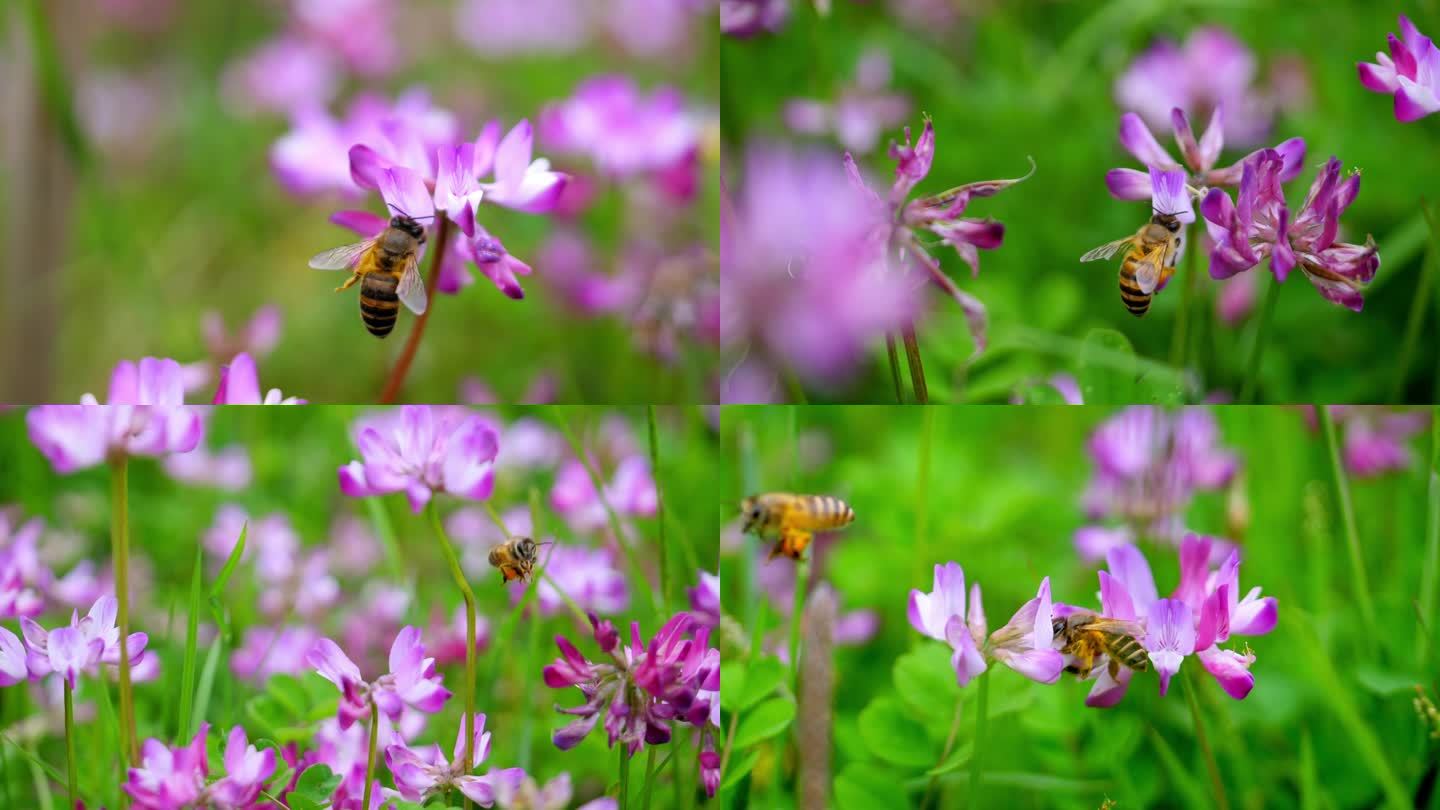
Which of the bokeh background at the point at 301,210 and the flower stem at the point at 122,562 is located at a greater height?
the bokeh background at the point at 301,210

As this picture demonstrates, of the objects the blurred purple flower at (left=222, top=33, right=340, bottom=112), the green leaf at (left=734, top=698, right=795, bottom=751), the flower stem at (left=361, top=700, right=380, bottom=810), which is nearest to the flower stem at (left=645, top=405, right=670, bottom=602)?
the green leaf at (left=734, top=698, right=795, bottom=751)

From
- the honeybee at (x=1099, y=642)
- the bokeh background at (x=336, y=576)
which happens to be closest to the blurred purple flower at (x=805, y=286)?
the bokeh background at (x=336, y=576)

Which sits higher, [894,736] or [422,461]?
[422,461]

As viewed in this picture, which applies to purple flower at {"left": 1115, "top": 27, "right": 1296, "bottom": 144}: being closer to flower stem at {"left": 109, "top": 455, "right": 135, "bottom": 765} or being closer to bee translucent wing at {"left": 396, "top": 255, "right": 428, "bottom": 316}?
bee translucent wing at {"left": 396, "top": 255, "right": 428, "bottom": 316}

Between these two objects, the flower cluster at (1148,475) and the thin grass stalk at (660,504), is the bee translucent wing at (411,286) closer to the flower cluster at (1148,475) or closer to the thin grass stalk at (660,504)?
the thin grass stalk at (660,504)

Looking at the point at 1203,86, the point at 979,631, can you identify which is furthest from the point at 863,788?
the point at 1203,86

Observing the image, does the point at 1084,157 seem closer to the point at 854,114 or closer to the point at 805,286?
the point at 854,114
